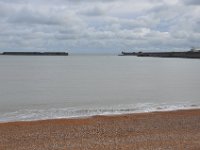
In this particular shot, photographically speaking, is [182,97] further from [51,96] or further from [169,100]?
[51,96]

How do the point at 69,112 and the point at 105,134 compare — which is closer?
the point at 105,134

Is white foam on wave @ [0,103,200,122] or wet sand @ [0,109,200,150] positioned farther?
white foam on wave @ [0,103,200,122]

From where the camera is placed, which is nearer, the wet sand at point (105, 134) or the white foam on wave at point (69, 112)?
the wet sand at point (105, 134)

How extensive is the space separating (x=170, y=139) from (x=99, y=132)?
2.69 meters

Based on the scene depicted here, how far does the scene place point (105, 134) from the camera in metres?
14.4

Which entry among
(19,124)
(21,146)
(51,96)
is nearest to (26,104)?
(51,96)

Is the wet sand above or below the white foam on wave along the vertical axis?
below

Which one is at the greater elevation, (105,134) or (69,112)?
(69,112)

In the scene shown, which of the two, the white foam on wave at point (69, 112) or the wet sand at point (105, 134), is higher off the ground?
the white foam on wave at point (69, 112)

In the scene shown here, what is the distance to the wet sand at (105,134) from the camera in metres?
12.3

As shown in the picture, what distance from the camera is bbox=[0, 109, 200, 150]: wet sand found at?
12.3 meters

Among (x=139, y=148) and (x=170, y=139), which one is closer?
(x=139, y=148)

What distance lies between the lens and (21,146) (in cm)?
1240

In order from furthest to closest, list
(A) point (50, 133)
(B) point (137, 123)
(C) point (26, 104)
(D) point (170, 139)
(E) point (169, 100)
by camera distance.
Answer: (E) point (169, 100)
(C) point (26, 104)
(B) point (137, 123)
(A) point (50, 133)
(D) point (170, 139)
